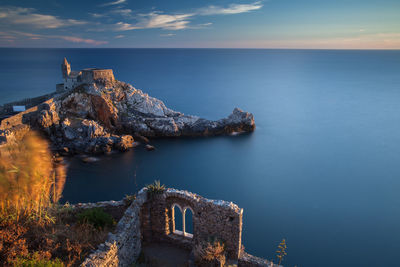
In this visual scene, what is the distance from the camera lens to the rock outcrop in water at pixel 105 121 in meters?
27.1

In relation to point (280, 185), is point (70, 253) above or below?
above

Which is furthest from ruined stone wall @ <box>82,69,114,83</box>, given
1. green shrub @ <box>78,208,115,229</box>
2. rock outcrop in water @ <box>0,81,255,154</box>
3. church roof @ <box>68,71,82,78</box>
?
green shrub @ <box>78,208,115,229</box>

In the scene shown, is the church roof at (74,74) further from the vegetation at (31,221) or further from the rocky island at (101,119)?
the vegetation at (31,221)

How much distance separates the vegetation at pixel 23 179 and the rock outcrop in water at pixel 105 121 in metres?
19.4

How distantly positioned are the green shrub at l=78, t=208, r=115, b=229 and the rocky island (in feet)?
62.4

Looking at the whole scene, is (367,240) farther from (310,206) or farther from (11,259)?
(11,259)

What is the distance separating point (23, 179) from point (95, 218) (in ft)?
9.79

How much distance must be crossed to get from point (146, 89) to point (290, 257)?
180 feet

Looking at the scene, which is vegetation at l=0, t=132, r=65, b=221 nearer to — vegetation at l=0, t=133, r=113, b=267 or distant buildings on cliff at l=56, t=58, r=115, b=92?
vegetation at l=0, t=133, r=113, b=267

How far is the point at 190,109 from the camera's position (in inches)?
1884

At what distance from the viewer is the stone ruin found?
8.48m

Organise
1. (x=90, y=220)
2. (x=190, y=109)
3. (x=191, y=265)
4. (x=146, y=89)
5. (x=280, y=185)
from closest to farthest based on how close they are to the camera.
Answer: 1. (x=90, y=220)
2. (x=191, y=265)
3. (x=280, y=185)
4. (x=190, y=109)
5. (x=146, y=89)

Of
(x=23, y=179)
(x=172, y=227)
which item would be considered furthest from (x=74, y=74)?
(x=23, y=179)

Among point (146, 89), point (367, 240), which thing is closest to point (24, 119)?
point (367, 240)
